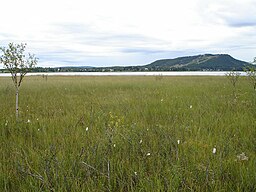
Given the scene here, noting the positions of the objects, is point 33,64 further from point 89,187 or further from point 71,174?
point 89,187

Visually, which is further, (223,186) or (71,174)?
(71,174)

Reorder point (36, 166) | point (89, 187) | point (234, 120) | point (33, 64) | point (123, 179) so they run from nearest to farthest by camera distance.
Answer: point (89, 187)
point (123, 179)
point (36, 166)
point (234, 120)
point (33, 64)

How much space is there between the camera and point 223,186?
8.49ft

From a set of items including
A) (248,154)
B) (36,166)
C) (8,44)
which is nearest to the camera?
(36,166)

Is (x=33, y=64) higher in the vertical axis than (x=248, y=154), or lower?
higher

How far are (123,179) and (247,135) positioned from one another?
306 centimetres

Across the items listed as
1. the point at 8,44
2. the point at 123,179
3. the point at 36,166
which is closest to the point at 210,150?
the point at 123,179

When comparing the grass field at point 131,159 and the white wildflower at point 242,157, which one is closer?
the grass field at point 131,159

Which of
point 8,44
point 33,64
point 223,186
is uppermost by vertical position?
point 8,44

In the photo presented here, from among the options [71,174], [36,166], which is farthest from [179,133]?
[36,166]

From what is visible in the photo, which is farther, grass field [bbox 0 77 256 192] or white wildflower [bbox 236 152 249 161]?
white wildflower [bbox 236 152 249 161]

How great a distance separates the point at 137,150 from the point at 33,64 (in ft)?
14.5

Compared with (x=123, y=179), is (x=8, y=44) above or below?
above

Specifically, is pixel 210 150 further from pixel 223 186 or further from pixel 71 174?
pixel 71 174
